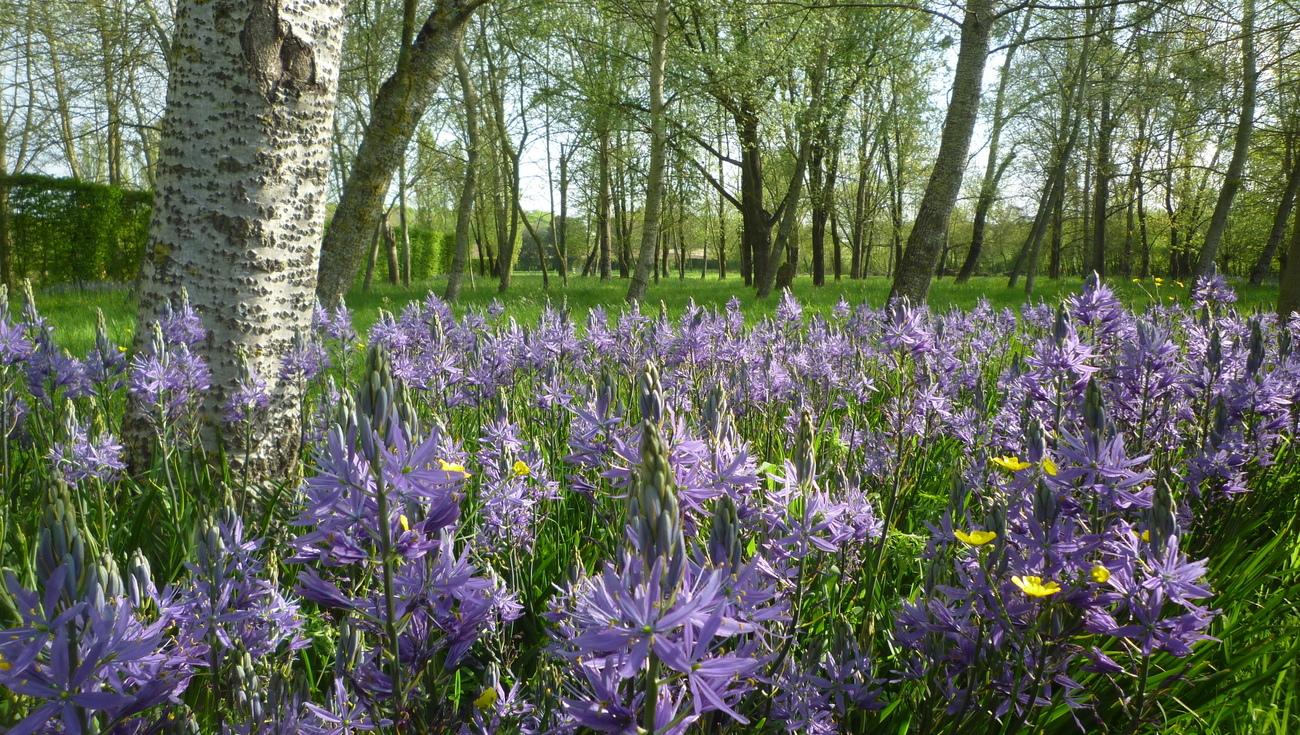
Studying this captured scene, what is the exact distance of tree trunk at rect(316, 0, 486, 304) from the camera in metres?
5.48

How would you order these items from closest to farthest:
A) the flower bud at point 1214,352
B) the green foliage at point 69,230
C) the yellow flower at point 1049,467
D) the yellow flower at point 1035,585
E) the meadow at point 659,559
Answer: the meadow at point 659,559 < the yellow flower at point 1035,585 < the yellow flower at point 1049,467 < the flower bud at point 1214,352 < the green foliage at point 69,230

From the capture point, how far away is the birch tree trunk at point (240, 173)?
3.12 meters

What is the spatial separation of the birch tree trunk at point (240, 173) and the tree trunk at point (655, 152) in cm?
845

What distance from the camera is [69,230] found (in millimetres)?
16094

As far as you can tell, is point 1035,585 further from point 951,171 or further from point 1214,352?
point 951,171

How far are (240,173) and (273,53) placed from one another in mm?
542

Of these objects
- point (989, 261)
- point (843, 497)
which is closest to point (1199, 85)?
point (843, 497)

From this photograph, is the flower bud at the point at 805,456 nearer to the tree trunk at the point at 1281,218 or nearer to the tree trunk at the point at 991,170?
the tree trunk at the point at 1281,218

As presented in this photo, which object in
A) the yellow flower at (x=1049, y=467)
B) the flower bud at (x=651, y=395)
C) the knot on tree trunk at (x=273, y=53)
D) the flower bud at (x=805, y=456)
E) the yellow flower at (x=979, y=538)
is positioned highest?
the knot on tree trunk at (x=273, y=53)

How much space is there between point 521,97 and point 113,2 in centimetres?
1001

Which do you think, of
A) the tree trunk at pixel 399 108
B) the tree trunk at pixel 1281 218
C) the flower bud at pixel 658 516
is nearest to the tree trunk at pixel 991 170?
the tree trunk at pixel 1281 218

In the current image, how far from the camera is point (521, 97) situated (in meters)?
21.9

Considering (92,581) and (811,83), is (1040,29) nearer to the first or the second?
(811,83)

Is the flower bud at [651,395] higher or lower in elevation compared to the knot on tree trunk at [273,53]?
lower
